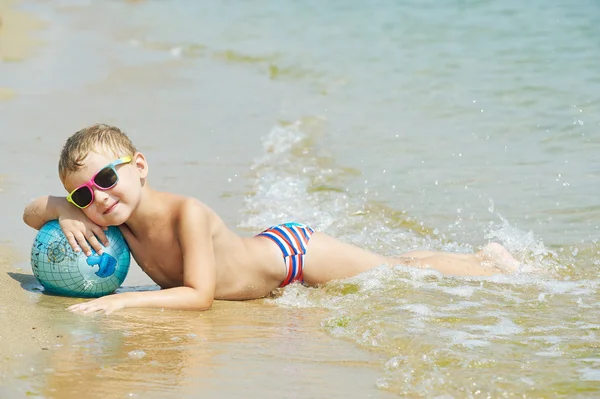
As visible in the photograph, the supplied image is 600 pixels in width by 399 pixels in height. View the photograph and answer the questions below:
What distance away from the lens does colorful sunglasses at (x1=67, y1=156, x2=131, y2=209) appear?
196 inches

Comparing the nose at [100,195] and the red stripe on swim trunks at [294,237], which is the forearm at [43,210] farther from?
the red stripe on swim trunks at [294,237]

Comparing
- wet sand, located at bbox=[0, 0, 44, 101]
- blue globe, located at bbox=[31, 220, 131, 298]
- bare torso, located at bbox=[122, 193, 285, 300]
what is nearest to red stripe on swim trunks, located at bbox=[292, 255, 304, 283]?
bare torso, located at bbox=[122, 193, 285, 300]

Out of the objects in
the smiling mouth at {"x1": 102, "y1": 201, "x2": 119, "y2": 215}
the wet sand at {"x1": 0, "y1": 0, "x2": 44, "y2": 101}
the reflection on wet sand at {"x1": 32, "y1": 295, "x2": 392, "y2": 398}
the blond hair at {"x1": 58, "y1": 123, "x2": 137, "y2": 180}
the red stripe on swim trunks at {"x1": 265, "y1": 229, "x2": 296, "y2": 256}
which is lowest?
the reflection on wet sand at {"x1": 32, "y1": 295, "x2": 392, "y2": 398}

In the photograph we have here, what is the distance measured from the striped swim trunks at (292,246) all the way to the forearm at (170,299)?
78 centimetres

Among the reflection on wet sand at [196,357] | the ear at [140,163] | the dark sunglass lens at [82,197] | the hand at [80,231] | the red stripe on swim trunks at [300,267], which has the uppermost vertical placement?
the ear at [140,163]

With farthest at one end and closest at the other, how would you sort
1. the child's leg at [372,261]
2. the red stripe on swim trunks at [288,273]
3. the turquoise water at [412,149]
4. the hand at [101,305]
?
the child's leg at [372,261]
the red stripe on swim trunks at [288,273]
the hand at [101,305]
the turquoise water at [412,149]

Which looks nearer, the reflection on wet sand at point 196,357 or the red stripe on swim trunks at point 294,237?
the reflection on wet sand at point 196,357

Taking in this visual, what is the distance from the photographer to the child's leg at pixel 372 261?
19.5 feet

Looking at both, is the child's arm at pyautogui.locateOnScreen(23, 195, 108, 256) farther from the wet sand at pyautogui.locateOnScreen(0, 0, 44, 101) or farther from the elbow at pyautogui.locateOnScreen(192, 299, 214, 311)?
the wet sand at pyautogui.locateOnScreen(0, 0, 44, 101)

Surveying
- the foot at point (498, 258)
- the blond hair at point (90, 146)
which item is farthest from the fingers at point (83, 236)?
the foot at point (498, 258)

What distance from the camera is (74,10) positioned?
2031 centimetres

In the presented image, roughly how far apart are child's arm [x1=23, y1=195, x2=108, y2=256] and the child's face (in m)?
0.05

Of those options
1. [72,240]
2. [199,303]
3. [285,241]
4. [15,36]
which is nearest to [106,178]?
[72,240]

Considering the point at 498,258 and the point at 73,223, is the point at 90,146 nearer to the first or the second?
the point at 73,223
